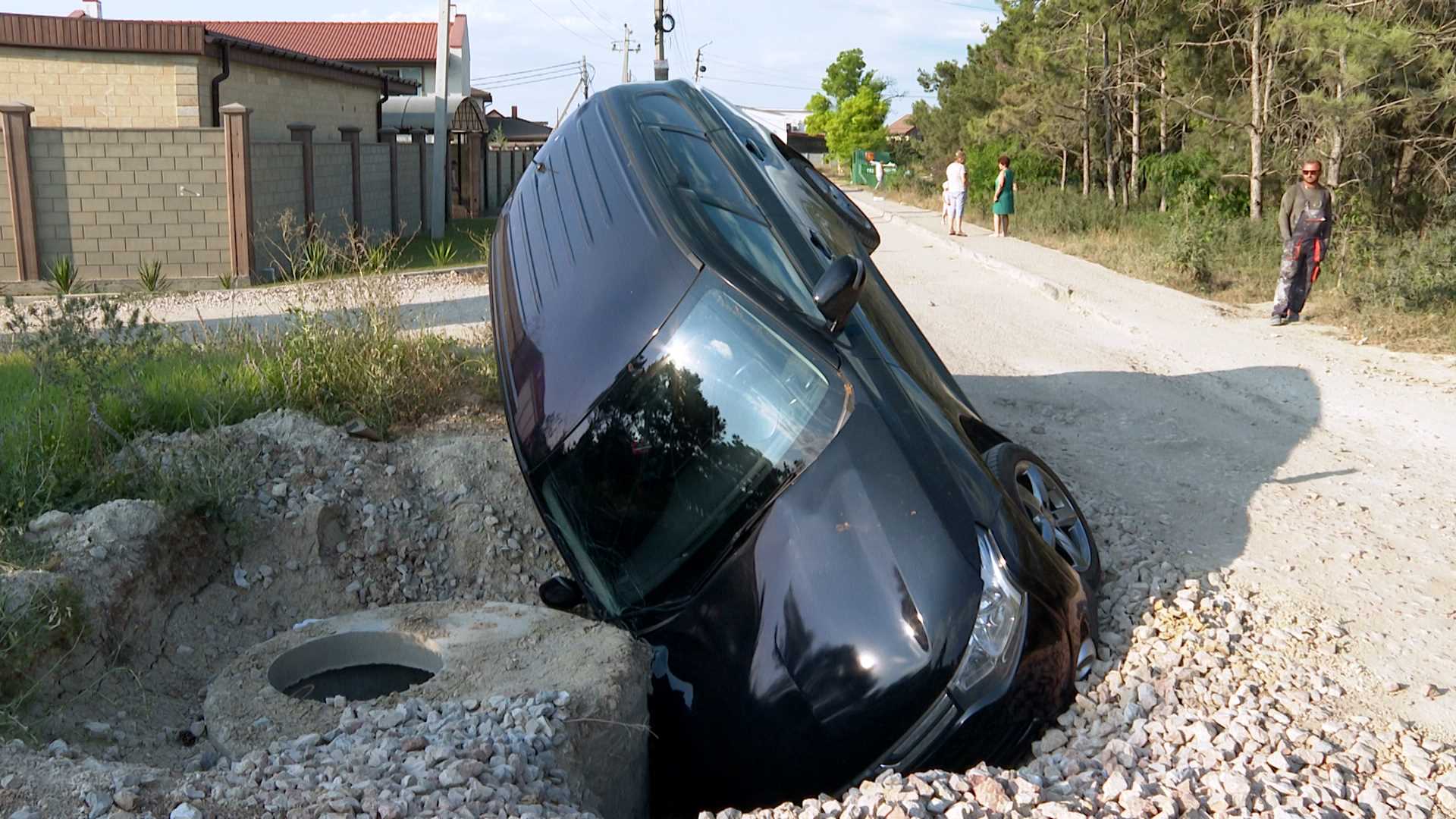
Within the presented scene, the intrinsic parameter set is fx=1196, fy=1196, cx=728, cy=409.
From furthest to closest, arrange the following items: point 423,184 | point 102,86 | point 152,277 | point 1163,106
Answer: point 1163,106
point 423,184
point 102,86
point 152,277

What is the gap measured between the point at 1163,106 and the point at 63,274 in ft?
65.7

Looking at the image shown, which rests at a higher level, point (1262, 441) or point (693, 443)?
point (693, 443)

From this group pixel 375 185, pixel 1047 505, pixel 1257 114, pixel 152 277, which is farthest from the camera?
pixel 375 185

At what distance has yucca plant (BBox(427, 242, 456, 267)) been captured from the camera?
1623cm

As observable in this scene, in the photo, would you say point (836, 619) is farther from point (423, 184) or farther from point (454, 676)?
point (423, 184)

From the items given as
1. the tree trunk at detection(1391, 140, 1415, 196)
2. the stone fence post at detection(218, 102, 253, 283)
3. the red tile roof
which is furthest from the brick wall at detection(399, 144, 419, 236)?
the red tile roof

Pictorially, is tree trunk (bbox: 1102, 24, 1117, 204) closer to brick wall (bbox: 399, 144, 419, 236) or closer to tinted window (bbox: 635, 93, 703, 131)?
brick wall (bbox: 399, 144, 419, 236)

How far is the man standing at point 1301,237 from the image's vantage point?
1185 cm

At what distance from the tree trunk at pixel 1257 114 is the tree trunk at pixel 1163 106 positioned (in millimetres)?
→ 3610

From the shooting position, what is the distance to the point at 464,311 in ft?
41.2

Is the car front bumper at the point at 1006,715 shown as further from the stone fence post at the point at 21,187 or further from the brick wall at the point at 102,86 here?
the brick wall at the point at 102,86

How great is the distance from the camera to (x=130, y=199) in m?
15.4

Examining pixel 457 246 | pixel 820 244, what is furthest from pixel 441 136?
pixel 820 244

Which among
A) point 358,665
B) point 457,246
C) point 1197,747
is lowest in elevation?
point 457,246
